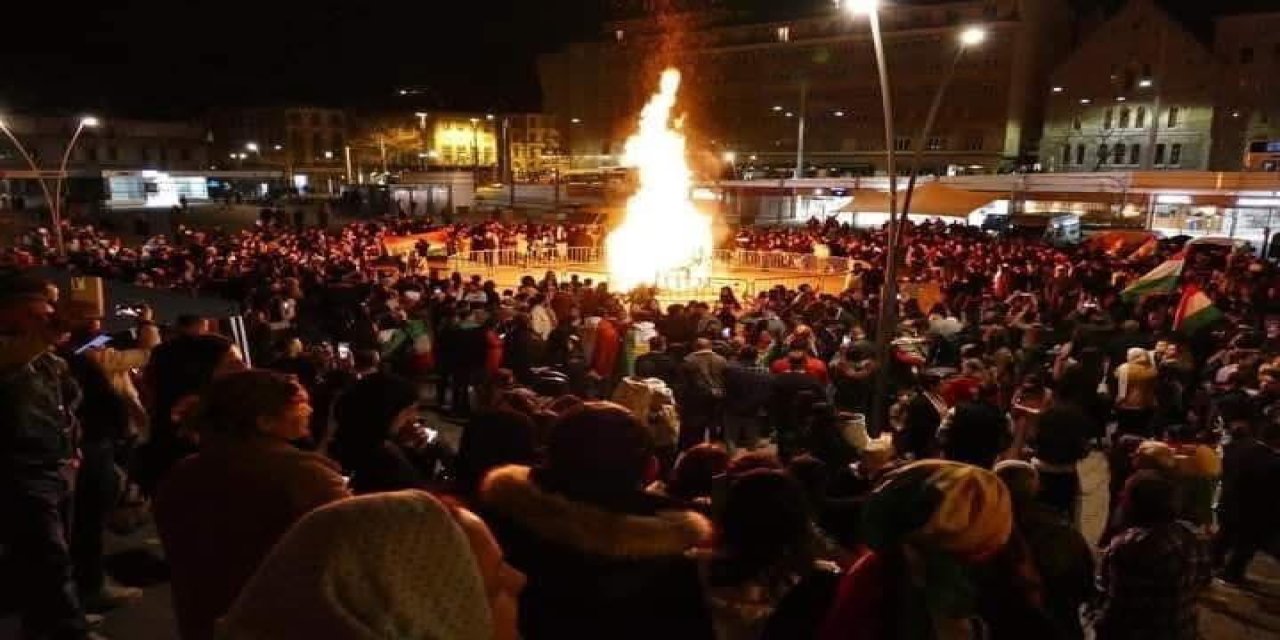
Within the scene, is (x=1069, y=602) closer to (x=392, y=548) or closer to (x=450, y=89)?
(x=392, y=548)

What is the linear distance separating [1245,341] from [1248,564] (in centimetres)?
391

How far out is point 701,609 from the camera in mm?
2420

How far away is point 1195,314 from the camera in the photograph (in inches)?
430

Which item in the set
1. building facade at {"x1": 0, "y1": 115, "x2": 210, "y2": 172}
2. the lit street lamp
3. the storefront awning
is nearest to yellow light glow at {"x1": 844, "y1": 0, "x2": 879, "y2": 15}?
the storefront awning

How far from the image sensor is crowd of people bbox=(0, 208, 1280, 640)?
221 cm

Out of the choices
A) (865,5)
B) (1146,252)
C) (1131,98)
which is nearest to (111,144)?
(1131,98)

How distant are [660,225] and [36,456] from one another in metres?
25.6

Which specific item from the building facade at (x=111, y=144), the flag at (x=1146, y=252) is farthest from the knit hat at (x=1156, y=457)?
the building facade at (x=111, y=144)

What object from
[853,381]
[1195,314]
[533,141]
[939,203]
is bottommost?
[853,381]

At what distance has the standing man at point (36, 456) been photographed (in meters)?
4.30

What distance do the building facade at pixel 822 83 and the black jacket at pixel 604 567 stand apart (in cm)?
5719

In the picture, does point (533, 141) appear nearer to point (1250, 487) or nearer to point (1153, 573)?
point (1250, 487)

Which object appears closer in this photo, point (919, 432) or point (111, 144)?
point (919, 432)

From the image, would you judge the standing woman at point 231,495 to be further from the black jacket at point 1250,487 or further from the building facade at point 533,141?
the building facade at point 533,141
